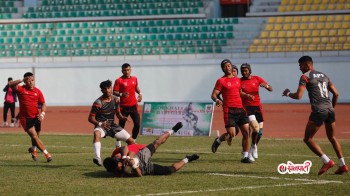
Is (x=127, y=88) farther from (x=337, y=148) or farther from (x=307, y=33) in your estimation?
(x=307, y=33)

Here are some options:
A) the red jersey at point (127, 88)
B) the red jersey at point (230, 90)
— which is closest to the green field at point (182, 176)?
the red jersey at point (230, 90)

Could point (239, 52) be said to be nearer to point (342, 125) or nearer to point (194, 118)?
point (342, 125)

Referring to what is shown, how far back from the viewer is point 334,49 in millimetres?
48688

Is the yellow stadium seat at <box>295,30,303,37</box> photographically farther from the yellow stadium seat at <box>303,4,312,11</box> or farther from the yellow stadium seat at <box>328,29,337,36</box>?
the yellow stadium seat at <box>303,4,312,11</box>

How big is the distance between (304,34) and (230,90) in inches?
1242

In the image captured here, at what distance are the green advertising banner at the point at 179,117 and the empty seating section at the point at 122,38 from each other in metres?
18.2

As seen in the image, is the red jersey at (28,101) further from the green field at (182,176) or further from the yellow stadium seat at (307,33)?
the yellow stadium seat at (307,33)

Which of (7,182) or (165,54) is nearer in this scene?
(7,182)

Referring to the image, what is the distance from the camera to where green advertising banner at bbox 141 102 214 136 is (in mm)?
30484

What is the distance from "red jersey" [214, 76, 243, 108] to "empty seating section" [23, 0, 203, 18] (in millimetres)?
34716

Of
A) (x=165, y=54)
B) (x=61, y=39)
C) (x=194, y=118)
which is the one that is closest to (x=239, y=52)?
(x=165, y=54)

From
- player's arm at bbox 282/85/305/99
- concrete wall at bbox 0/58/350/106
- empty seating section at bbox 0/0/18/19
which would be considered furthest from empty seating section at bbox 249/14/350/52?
player's arm at bbox 282/85/305/99

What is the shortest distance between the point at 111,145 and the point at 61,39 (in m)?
27.6

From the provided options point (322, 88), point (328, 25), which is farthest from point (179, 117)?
point (328, 25)
